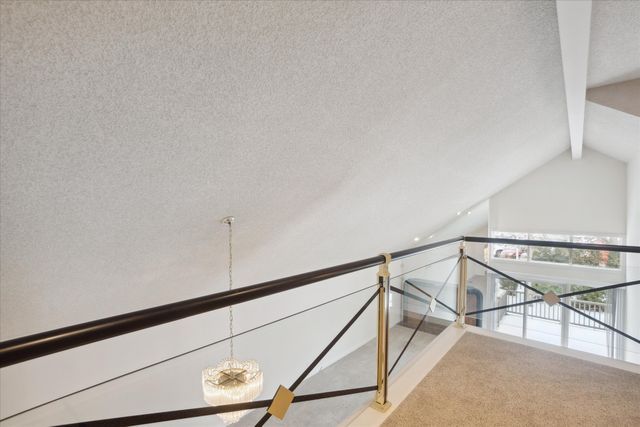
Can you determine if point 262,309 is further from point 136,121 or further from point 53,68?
point 53,68

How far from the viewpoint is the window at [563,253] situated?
673 cm

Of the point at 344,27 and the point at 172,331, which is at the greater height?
the point at 344,27

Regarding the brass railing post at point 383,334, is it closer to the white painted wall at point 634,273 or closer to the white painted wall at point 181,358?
the white painted wall at point 181,358

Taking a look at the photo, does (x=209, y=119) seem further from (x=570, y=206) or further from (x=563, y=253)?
(x=563, y=253)

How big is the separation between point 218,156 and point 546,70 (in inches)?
111

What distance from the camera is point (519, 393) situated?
1.97m

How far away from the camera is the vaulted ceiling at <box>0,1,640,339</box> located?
1408mm

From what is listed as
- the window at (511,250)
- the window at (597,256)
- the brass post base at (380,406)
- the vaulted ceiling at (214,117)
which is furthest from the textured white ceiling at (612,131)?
the brass post base at (380,406)

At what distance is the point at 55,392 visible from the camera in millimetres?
3154

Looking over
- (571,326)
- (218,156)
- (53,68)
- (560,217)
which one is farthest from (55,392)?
(560,217)

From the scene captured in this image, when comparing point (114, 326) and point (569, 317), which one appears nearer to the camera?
point (114, 326)

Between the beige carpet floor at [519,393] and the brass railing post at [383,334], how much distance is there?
9 cm

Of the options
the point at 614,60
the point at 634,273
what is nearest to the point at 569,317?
the point at 634,273

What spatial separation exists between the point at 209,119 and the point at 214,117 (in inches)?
1.1
